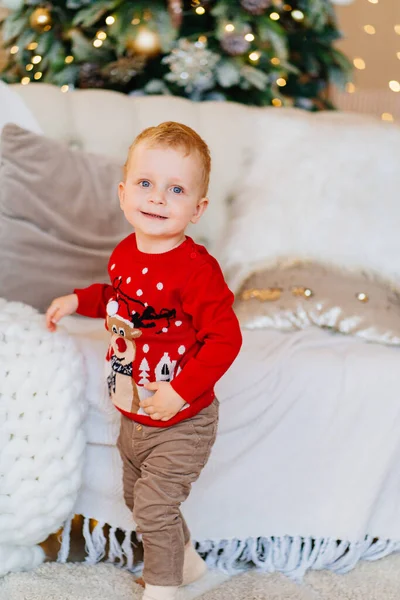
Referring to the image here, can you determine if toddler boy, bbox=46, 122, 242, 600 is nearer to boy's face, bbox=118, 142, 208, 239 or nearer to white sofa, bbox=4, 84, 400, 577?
boy's face, bbox=118, 142, 208, 239

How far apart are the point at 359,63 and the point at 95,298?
257cm

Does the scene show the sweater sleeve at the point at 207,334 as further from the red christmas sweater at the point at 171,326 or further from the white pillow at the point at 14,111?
the white pillow at the point at 14,111

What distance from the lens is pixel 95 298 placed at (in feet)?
3.73

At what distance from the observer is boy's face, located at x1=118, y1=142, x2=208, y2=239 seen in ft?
3.13

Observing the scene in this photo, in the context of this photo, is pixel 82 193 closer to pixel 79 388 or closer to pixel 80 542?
pixel 79 388

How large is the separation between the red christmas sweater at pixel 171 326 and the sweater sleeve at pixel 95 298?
9cm

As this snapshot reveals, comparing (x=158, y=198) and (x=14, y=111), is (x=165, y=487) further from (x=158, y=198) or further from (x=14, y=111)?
(x=14, y=111)

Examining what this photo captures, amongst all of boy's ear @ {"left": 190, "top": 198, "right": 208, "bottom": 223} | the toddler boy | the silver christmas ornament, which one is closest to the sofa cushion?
the toddler boy

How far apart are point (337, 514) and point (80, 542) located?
475 mm

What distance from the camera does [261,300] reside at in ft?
4.89

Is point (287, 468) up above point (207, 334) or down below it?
below

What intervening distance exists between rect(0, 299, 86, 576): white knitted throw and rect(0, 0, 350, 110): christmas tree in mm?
1291

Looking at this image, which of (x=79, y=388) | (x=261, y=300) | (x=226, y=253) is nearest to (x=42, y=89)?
(x=226, y=253)

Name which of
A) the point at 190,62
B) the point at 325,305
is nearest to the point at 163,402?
the point at 325,305
